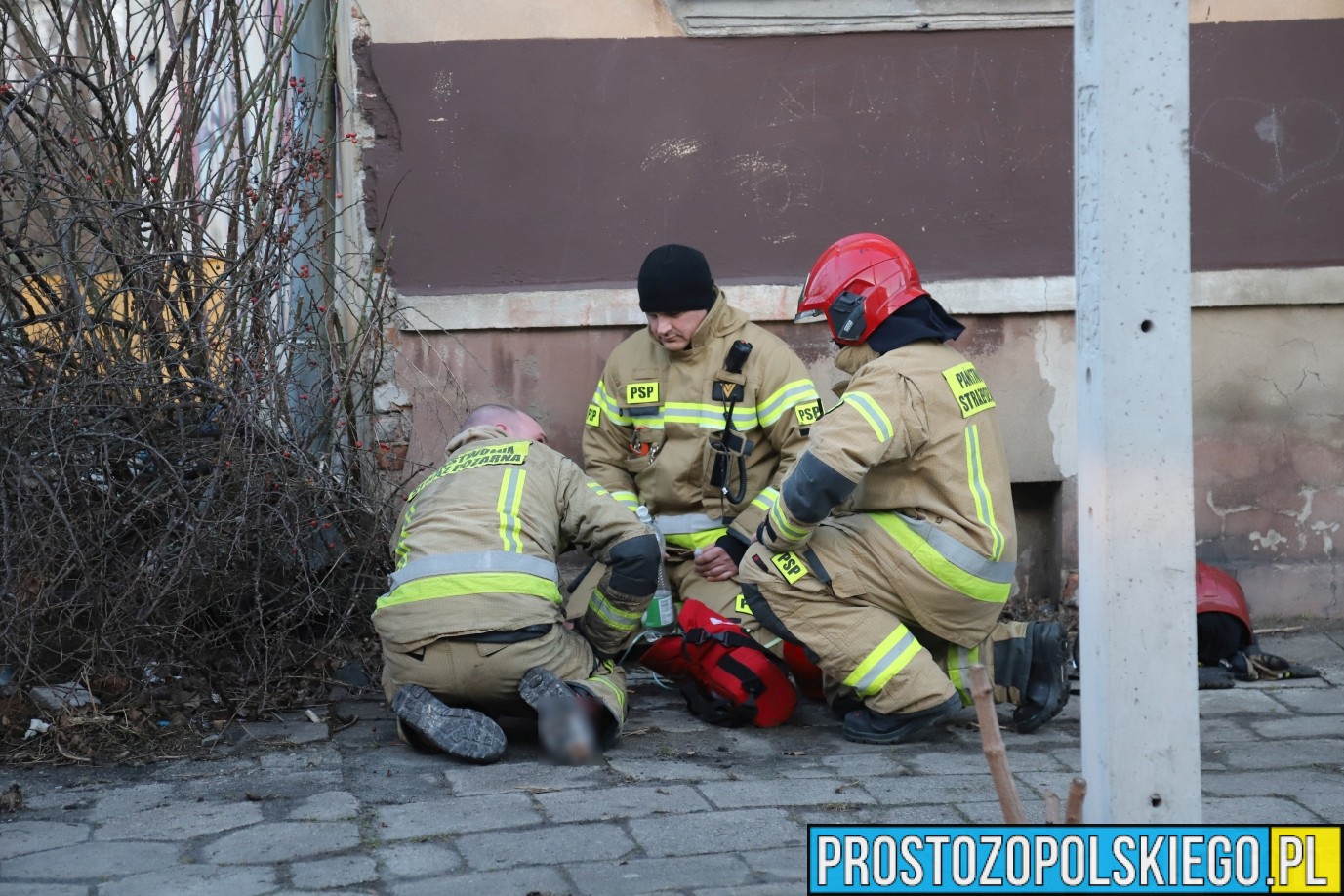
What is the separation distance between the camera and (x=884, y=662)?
4375mm

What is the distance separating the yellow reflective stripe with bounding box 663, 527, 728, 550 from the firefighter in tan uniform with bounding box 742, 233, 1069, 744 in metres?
0.74

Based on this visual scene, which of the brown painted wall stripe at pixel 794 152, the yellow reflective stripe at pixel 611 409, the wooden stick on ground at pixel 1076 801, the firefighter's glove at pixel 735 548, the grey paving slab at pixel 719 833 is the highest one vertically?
the brown painted wall stripe at pixel 794 152

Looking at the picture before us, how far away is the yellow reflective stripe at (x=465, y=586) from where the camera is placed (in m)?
4.23

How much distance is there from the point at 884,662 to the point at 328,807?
5.64 ft

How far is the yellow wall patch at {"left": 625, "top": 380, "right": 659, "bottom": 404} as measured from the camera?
538cm

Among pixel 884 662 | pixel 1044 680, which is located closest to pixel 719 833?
pixel 884 662

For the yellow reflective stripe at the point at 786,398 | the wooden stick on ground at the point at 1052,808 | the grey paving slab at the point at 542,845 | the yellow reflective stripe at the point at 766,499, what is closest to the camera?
the wooden stick on ground at the point at 1052,808

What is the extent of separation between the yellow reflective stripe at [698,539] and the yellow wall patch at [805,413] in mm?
511

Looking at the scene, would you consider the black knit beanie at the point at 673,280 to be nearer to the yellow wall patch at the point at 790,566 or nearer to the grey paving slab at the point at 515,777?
the yellow wall patch at the point at 790,566

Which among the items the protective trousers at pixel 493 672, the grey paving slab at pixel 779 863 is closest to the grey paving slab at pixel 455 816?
the protective trousers at pixel 493 672

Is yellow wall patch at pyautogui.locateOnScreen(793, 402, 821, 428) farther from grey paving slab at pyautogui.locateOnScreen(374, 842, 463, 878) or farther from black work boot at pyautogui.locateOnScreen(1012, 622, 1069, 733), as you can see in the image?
grey paving slab at pyautogui.locateOnScreen(374, 842, 463, 878)

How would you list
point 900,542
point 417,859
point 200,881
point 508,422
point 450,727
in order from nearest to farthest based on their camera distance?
point 200,881
point 417,859
point 450,727
point 900,542
point 508,422

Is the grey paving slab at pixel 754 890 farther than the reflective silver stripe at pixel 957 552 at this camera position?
No

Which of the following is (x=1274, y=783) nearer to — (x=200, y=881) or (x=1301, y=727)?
(x=1301, y=727)
